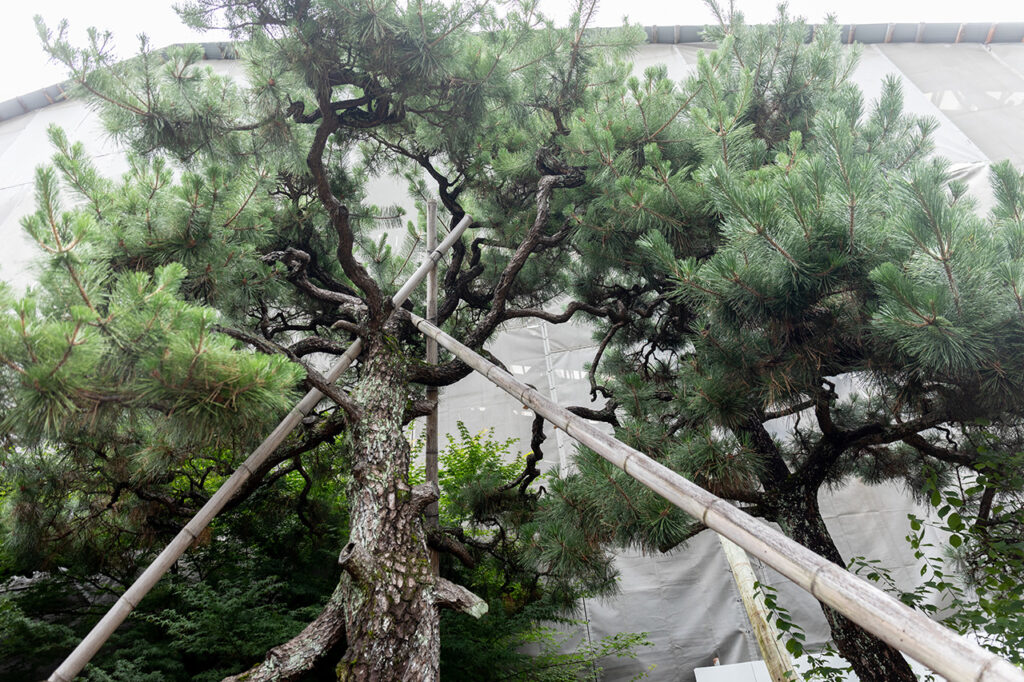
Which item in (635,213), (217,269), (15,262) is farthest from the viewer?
(15,262)

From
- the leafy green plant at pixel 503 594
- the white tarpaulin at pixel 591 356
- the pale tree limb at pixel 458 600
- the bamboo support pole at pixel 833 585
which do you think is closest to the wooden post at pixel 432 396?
the leafy green plant at pixel 503 594

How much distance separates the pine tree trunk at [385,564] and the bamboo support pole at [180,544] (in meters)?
0.20

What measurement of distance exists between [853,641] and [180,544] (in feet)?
6.47

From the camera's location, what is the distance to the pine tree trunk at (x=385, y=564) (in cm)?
153

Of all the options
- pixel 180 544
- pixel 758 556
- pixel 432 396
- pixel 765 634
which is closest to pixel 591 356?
pixel 765 634

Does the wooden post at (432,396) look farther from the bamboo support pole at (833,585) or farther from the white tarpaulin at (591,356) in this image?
the white tarpaulin at (591,356)

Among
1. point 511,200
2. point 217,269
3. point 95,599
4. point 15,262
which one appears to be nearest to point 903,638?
point 217,269

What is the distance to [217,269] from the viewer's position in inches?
71.2

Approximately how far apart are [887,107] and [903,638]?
193 cm

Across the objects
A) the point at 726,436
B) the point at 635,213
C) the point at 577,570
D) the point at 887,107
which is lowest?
the point at 577,570

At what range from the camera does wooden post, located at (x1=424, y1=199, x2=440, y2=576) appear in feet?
7.87

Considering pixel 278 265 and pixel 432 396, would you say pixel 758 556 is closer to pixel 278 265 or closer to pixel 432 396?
pixel 432 396

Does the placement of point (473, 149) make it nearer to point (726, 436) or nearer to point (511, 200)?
point (511, 200)

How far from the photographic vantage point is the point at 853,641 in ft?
5.97
